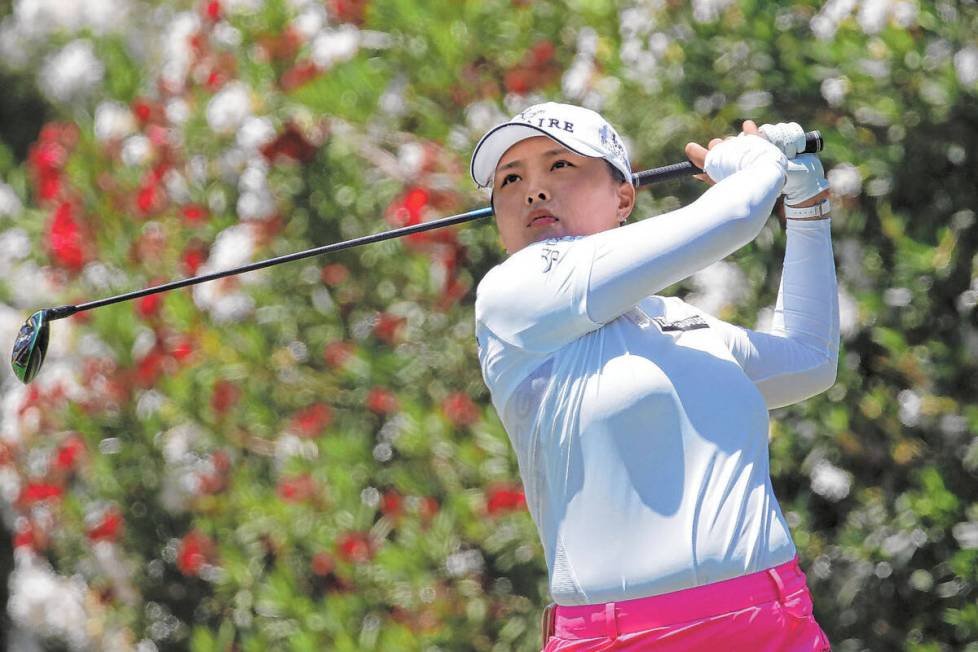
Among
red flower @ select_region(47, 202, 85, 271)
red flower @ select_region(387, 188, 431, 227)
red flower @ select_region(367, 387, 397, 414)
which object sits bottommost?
red flower @ select_region(47, 202, 85, 271)

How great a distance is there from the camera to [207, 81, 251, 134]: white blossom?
17.5ft

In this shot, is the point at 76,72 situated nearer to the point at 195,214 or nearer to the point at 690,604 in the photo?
the point at 195,214

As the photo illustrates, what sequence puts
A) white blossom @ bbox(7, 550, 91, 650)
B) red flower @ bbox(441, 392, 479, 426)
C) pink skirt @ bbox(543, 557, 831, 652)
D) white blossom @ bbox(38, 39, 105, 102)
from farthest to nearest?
1. white blossom @ bbox(38, 39, 105, 102)
2. white blossom @ bbox(7, 550, 91, 650)
3. red flower @ bbox(441, 392, 479, 426)
4. pink skirt @ bbox(543, 557, 831, 652)

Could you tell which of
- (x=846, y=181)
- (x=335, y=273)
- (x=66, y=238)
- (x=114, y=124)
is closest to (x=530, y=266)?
(x=846, y=181)

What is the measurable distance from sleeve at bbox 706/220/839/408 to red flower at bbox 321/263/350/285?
107 inches

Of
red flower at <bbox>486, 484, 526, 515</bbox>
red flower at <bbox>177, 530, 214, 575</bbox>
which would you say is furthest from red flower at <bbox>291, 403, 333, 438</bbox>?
red flower at <bbox>486, 484, 526, 515</bbox>

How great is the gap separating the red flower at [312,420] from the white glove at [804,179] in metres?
2.73

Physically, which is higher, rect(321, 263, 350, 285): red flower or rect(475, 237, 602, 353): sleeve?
rect(475, 237, 602, 353): sleeve

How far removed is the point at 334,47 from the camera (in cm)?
513

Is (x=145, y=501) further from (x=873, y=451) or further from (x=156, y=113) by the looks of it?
(x=873, y=451)

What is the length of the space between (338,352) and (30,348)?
6.28 ft

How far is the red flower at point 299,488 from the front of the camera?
4.97 m

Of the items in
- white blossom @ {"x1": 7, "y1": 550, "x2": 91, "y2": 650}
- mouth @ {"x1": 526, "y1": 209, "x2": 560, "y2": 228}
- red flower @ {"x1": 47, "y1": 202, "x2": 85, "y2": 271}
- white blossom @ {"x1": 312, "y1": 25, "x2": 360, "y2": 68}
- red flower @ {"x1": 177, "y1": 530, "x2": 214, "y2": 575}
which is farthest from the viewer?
white blossom @ {"x1": 7, "y1": 550, "x2": 91, "y2": 650}

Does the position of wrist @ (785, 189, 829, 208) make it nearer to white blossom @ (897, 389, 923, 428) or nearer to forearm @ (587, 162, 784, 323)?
forearm @ (587, 162, 784, 323)
